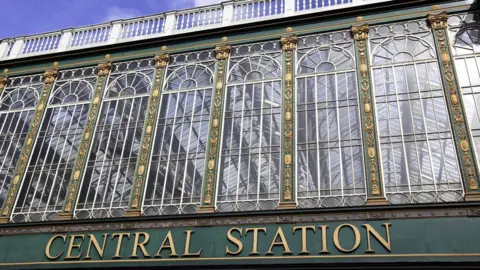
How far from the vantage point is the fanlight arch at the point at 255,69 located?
14.4 meters

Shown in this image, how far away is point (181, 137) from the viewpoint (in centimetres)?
1395

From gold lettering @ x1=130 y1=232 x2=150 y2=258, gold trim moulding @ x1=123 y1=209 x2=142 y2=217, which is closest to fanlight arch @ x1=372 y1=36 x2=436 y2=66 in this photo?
gold trim moulding @ x1=123 y1=209 x2=142 y2=217

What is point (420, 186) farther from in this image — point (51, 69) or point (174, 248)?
point (51, 69)

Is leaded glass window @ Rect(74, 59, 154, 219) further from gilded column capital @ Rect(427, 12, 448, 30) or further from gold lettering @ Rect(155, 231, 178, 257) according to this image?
gilded column capital @ Rect(427, 12, 448, 30)

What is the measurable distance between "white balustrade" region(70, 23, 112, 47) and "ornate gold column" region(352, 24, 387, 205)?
26.9 feet

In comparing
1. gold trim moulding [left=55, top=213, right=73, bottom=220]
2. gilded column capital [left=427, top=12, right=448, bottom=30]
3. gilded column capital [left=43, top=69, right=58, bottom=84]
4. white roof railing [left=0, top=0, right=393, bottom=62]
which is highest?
white roof railing [left=0, top=0, right=393, bottom=62]

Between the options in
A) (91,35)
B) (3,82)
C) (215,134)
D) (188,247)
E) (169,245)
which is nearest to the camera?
(188,247)

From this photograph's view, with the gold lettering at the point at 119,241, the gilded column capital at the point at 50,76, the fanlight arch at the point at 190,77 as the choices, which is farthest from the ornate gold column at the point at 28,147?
the fanlight arch at the point at 190,77

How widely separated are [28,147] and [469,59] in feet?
40.9

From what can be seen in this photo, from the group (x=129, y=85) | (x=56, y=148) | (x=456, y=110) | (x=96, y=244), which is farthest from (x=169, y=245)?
(x=456, y=110)

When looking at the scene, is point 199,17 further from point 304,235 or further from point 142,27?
point 304,235

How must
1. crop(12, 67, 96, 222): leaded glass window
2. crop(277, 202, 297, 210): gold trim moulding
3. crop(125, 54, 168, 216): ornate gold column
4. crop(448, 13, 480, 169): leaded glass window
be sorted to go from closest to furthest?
crop(277, 202, 297, 210): gold trim moulding → crop(448, 13, 480, 169): leaded glass window → crop(125, 54, 168, 216): ornate gold column → crop(12, 67, 96, 222): leaded glass window

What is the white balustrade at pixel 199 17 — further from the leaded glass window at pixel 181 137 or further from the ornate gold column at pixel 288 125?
the ornate gold column at pixel 288 125

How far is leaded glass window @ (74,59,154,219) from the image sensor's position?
43.7 ft
